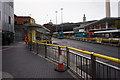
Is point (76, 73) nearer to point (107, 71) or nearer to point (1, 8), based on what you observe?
point (107, 71)

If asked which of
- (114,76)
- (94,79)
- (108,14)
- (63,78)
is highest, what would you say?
(108,14)

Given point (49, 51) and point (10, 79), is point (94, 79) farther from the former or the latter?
point (49, 51)

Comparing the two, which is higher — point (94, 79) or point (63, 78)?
point (94, 79)

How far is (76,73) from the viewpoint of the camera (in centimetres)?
523

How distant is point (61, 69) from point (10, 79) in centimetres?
238

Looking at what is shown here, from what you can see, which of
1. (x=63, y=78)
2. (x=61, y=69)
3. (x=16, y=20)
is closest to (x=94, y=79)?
(x=63, y=78)

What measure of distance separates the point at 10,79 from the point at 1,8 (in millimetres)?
19731

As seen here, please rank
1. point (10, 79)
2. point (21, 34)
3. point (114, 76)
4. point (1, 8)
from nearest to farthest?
point (114, 76)
point (10, 79)
point (1, 8)
point (21, 34)

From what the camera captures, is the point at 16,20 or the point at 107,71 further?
the point at 16,20

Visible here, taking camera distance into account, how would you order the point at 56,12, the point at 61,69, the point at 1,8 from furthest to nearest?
1. the point at 56,12
2. the point at 1,8
3. the point at 61,69

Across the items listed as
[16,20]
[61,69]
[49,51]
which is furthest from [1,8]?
[16,20]

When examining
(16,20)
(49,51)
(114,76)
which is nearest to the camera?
(114,76)

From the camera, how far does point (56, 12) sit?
254 ft

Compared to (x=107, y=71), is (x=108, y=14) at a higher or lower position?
higher
